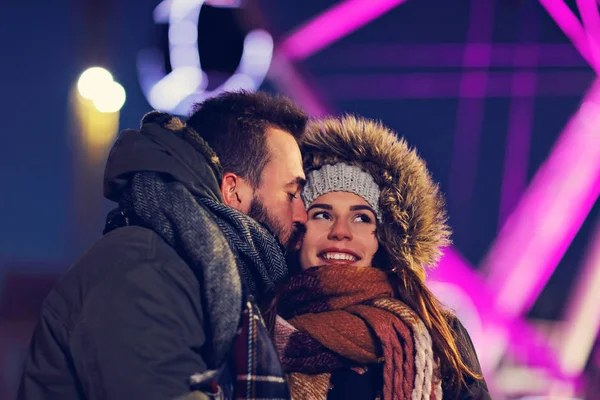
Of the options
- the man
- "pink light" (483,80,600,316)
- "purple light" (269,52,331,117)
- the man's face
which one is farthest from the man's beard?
"pink light" (483,80,600,316)

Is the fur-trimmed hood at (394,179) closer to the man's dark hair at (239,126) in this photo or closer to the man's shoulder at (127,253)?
the man's dark hair at (239,126)

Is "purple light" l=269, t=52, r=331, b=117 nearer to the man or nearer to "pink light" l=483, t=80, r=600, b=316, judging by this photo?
"pink light" l=483, t=80, r=600, b=316

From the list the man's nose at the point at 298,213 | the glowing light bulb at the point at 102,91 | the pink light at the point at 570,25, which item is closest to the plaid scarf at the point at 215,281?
the man's nose at the point at 298,213

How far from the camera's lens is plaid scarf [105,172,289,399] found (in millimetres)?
2289

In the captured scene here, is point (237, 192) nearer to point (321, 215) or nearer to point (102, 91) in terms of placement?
point (321, 215)

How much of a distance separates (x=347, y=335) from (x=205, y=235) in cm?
98

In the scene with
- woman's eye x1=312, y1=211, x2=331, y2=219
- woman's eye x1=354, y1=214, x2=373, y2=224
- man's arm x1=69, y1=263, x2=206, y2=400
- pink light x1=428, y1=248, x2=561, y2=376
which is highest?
pink light x1=428, y1=248, x2=561, y2=376

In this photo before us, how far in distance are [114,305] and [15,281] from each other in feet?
44.5

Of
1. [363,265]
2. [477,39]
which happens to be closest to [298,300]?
[363,265]

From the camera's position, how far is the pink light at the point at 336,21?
10.0 meters

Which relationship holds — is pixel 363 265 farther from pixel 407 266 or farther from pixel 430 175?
pixel 430 175

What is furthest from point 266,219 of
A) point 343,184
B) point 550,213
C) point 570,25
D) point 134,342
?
point 550,213

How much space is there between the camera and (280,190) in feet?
9.96

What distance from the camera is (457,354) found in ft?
10.5
